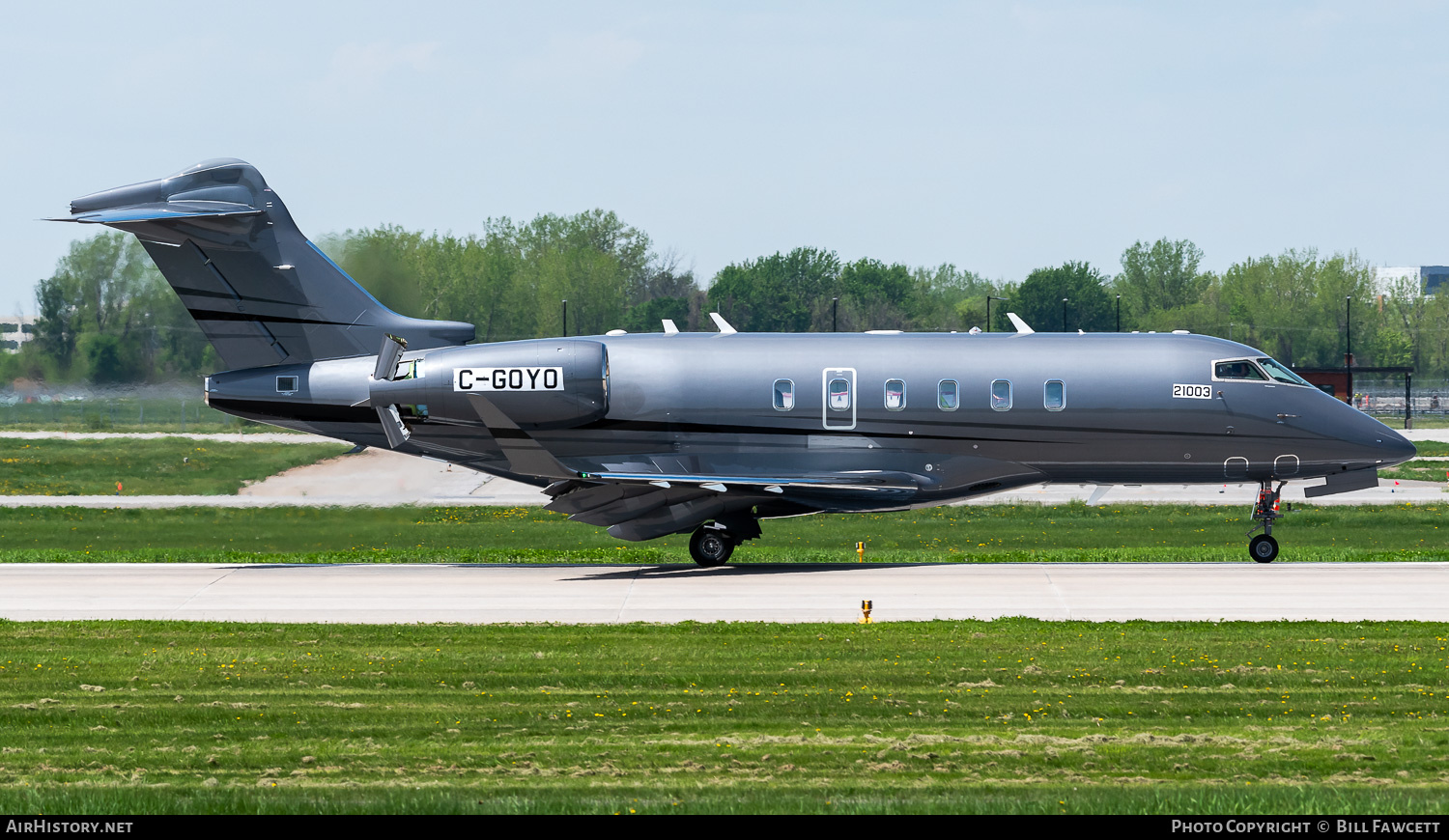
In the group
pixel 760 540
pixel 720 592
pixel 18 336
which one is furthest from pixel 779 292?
pixel 720 592

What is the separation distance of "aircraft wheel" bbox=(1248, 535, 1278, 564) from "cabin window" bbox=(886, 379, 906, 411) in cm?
707

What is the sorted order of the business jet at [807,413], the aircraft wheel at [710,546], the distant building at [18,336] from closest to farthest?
the business jet at [807,413]
the aircraft wheel at [710,546]
the distant building at [18,336]

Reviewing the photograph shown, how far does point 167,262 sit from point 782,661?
16963 mm

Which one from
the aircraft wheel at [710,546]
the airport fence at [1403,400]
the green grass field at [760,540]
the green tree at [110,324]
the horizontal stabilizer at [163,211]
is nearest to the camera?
the horizontal stabilizer at [163,211]

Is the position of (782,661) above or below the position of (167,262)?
below

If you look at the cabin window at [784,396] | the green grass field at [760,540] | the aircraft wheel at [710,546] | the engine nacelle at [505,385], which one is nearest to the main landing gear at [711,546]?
the aircraft wheel at [710,546]

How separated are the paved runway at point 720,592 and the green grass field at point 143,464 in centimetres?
1340

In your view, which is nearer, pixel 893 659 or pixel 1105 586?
pixel 893 659

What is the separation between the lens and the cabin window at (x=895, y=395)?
88.8 feet

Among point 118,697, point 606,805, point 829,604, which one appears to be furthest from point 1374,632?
point 118,697

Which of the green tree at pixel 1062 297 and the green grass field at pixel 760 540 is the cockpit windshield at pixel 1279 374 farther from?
the green tree at pixel 1062 297

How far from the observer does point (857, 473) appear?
1064 inches

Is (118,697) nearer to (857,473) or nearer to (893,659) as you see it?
(893,659)

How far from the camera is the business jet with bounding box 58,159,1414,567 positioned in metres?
26.9
